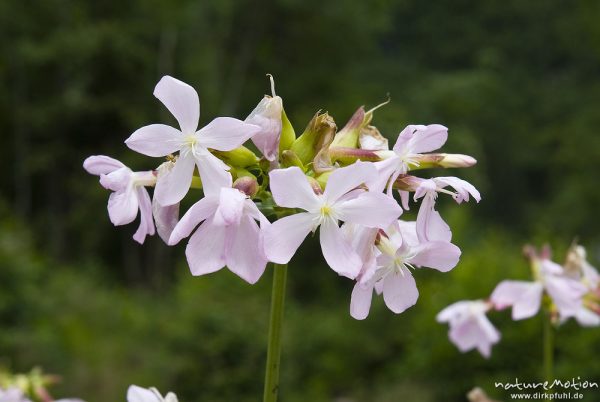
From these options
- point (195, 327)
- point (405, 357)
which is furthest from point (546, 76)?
point (195, 327)

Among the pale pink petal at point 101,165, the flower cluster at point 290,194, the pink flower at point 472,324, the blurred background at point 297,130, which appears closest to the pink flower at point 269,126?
the flower cluster at point 290,194

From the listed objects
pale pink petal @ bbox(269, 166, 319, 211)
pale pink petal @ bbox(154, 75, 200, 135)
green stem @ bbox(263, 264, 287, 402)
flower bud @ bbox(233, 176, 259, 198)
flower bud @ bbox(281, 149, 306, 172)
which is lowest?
green stem @ bbox(263, 264, 287, 402)

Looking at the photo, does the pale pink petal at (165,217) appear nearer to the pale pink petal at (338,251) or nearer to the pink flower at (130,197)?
the pink flower at (130,197)

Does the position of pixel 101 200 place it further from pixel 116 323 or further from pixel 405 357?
pixel 405 357

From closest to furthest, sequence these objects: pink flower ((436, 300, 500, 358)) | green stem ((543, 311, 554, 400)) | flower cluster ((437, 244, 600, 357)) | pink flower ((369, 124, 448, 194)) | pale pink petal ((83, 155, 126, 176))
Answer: pink flower ((369, 124, 448, 194)) → pale pink petal ((83, 155, 126, 176)) → green stem ((543, 311, 554, 400)) → flower cluster ((437, 244, 600, 357)) → pink flower ((436, 300, 500, 358))

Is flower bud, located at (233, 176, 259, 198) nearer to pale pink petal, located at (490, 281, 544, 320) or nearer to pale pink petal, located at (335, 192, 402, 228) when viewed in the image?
pale pink petal, located at (335, 192, 402, 228)

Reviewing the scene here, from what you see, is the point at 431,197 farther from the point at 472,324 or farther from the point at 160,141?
the point at 472,324

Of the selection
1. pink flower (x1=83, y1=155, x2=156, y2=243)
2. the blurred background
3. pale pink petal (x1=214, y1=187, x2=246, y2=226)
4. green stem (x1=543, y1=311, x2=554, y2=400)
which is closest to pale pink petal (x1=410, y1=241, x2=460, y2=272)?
pale pink petal (x1=214, y1=187, x2=246, y2=226)

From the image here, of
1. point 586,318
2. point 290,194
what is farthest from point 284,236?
point 586,318
